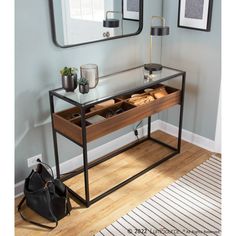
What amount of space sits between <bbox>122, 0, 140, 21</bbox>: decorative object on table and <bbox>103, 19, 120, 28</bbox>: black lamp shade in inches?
4.0

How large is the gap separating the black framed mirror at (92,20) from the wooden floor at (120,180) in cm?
105

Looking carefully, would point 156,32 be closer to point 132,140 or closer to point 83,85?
point 83,85

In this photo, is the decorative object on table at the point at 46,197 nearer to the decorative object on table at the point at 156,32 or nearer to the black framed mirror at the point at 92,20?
the black framed mirror at the point at 92,20

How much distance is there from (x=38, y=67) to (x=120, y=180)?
107 centimetres

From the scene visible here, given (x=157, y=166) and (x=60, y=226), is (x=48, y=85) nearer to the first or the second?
(x=60, y=226)

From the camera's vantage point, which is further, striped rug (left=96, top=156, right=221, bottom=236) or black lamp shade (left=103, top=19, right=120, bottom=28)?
black lamp shade (left=103, top=19, right=120, bottom=28)

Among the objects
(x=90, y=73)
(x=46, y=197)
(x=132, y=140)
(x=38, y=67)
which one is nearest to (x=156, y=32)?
(x=90, y=73)

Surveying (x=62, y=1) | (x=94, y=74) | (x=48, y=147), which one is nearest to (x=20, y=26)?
(x=62, y=1)

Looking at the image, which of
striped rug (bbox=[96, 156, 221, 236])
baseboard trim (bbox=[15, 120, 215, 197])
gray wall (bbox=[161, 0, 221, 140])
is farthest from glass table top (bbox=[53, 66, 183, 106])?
striped rug (bbox=[96, 156, 221, 236])

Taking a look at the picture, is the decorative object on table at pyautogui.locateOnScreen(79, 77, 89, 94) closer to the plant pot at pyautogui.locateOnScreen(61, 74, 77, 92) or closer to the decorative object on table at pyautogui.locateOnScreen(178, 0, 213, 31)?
the plant pot at pyautogui.locateOnScreen(61, 74, 77, 92)

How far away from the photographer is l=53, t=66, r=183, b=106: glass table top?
6.75 ft

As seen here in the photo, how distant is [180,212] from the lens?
2.12 metres
